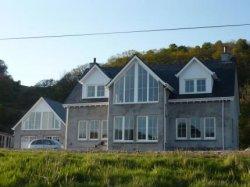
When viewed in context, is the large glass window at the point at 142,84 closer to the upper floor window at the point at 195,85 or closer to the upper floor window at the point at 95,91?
the upper floor window at the point at 195,85

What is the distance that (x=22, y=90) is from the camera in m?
103

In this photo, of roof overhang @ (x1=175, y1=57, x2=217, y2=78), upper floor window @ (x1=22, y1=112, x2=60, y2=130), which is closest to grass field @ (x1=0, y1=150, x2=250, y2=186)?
roof overhang @ (x1=175, y1=57, x2=217, y2=78)

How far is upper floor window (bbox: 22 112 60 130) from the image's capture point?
6184 cm

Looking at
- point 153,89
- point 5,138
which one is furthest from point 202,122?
point 5,138

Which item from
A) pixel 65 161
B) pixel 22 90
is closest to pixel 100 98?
pixel 65 161

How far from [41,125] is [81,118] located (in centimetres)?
1553

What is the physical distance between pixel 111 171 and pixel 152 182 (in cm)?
204

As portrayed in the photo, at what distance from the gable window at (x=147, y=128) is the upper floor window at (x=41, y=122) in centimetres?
2033

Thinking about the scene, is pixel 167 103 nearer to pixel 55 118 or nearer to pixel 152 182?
pixel 55 118

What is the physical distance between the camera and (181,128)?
144 feet

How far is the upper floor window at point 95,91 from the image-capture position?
47.7m

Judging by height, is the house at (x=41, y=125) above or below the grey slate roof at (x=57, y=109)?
below

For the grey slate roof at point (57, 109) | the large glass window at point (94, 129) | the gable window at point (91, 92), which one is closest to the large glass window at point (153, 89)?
the large glass window at point (94, 129)

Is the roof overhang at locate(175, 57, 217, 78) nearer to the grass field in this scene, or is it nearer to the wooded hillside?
the wooded hillside
